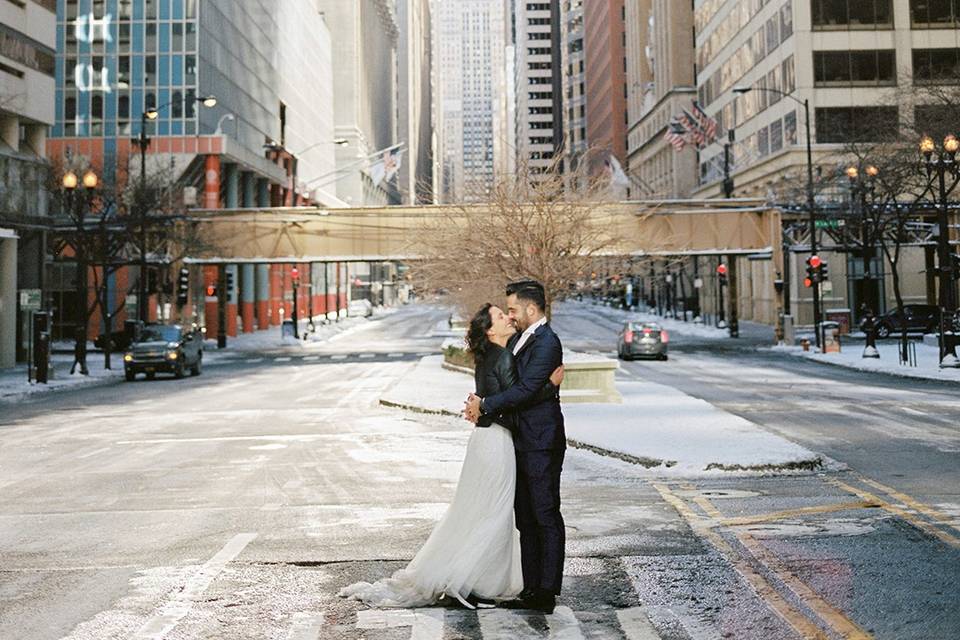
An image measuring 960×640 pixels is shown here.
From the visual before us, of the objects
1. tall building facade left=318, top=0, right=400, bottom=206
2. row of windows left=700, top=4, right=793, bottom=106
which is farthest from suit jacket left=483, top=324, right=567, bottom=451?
tall building facade left=318, top=0, right=400, bottom=206

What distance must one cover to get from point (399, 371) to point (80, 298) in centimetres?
1150

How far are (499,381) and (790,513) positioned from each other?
463 cm

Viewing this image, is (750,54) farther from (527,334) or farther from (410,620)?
(410,620)

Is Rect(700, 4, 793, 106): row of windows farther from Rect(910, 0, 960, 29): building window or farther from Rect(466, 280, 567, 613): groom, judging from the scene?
Rect(466, 280, 567, 613): groom

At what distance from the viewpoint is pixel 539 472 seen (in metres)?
6.18

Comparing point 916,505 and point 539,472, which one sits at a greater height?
point 539,472

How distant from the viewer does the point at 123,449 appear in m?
15.6

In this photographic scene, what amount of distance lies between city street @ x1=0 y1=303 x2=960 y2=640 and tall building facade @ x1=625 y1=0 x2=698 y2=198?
79252 mm

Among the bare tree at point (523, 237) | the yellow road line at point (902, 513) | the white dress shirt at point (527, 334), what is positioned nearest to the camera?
the white dress shirt at point (527, 334)

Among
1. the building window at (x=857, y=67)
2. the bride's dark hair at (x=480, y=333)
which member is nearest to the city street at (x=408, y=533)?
the bride's dark hair at (x=480, y=333)

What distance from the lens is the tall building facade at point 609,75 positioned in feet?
476

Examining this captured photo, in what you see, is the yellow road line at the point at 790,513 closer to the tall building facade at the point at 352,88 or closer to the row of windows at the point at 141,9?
the row of windows at the point at 141,9

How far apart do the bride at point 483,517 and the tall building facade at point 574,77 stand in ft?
575

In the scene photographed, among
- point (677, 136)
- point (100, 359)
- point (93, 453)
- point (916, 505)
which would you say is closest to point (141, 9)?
point (100, 359)
